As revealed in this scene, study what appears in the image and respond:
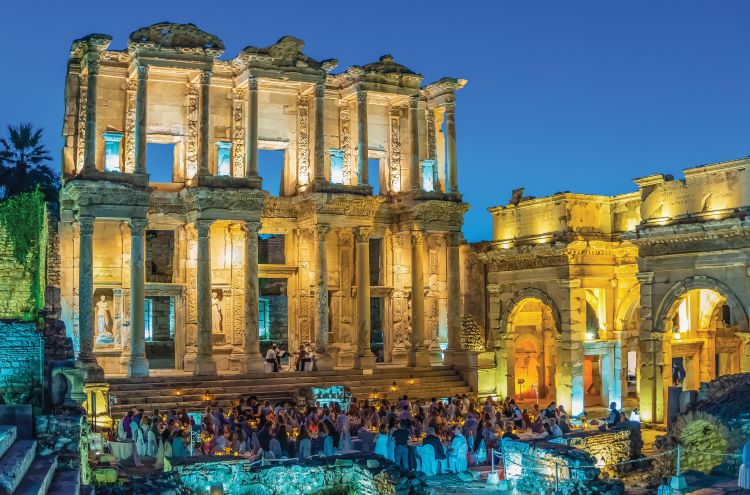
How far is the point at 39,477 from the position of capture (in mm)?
15023

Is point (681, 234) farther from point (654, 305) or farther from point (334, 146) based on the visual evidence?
point (334, 146)

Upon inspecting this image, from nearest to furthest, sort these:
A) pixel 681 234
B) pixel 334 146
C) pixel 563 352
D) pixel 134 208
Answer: pixel 681 234 → pixel 134 208 → pixel 563 352 → pixel 334 146

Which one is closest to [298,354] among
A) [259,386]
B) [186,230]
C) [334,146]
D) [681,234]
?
[259,386]

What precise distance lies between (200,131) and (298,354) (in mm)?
8571

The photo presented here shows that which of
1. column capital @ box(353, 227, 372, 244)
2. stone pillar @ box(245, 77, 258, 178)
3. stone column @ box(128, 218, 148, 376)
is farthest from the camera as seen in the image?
column capital @ box(353, 227, 372, 244)

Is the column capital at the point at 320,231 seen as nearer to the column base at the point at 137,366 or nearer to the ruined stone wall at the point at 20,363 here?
the column base at the point at 137,366

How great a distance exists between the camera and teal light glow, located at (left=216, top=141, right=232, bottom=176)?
33.5 meters

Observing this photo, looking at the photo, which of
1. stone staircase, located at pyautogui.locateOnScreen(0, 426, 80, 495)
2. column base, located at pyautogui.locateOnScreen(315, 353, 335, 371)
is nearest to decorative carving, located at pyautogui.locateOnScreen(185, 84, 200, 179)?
column base, located at pyautogui.locateOnScreen(315, 353, 335, 371)

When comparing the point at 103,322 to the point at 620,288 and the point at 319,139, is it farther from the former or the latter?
the point at 620,288

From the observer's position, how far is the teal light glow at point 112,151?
3181cm

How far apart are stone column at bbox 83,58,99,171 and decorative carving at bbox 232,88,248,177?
208 inches

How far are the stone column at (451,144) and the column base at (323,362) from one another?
8.46m

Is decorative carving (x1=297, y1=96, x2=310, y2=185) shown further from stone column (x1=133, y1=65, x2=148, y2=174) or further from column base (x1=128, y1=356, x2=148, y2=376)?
column base (x1=128, y1=356, x2=148, y2=376)

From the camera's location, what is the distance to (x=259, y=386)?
30.5 m
